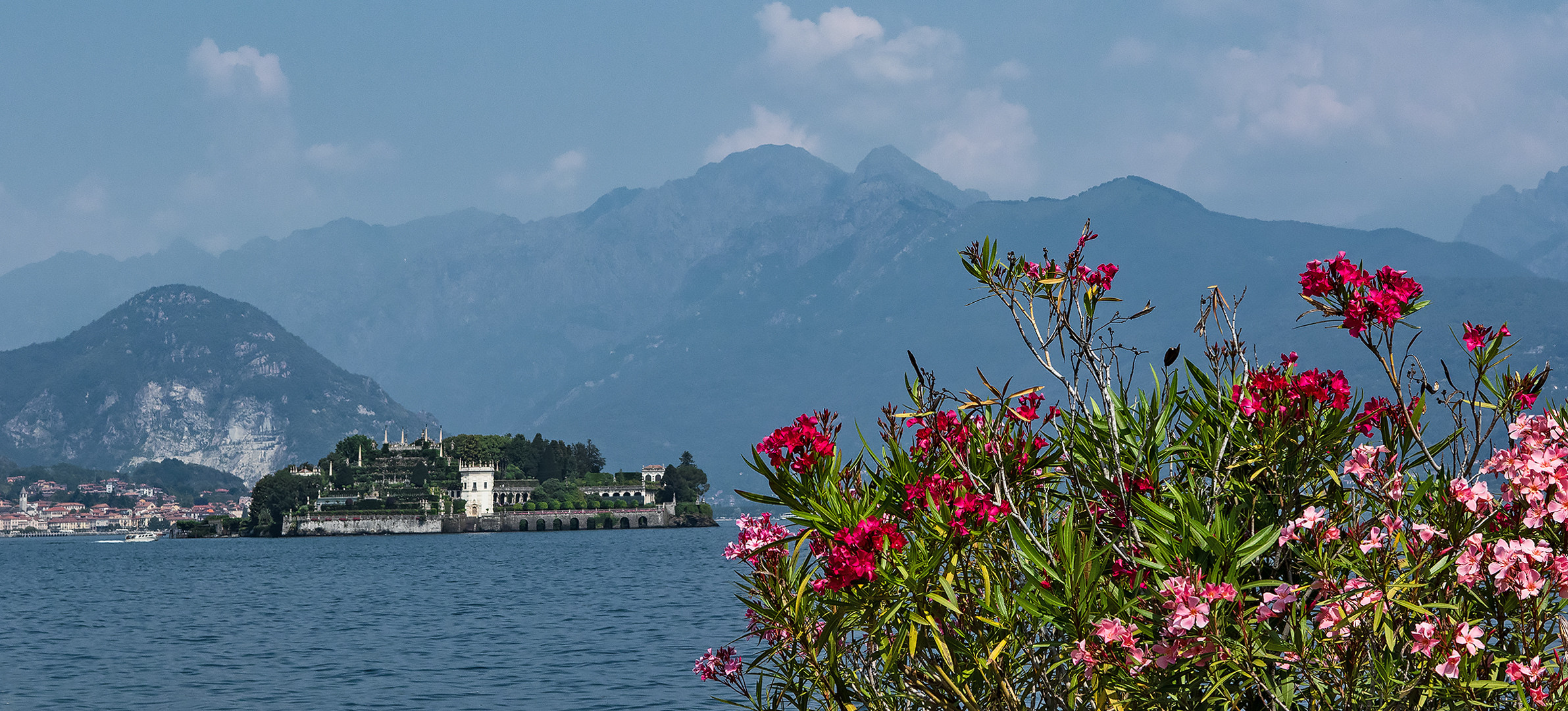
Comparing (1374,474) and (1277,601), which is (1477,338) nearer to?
(1374,474)

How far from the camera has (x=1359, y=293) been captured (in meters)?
9.30

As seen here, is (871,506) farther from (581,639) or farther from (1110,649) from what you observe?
(581,639)

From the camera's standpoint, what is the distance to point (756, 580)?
1158cm

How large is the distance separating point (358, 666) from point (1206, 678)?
3421 centimetres

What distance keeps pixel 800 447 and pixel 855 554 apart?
103 cm

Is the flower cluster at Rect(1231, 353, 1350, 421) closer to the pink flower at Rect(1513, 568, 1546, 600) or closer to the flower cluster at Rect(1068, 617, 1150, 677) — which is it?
the pink flower at Rect(1513, 568, 1546, 600)

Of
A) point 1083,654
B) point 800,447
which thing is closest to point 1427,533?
point 1083,654

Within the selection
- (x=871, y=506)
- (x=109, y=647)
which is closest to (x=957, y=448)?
(x=871, y=506)

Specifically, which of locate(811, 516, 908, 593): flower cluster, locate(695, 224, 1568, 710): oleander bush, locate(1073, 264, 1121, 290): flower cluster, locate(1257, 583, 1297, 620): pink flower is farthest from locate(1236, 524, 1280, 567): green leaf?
locate(1073, 264, 1121, 290): flower cluster

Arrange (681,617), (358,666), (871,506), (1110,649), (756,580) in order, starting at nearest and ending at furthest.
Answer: (1110,649) → (871,506) → (756,580) → (358,666) → (681,617)

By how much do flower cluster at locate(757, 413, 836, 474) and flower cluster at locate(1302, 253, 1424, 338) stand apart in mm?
3641

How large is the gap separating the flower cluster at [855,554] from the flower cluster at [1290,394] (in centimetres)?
297

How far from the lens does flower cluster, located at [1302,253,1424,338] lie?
9047 mm

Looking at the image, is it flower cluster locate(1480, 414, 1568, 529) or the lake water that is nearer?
flower cluster locate(1480, 414, 1568, 529)
